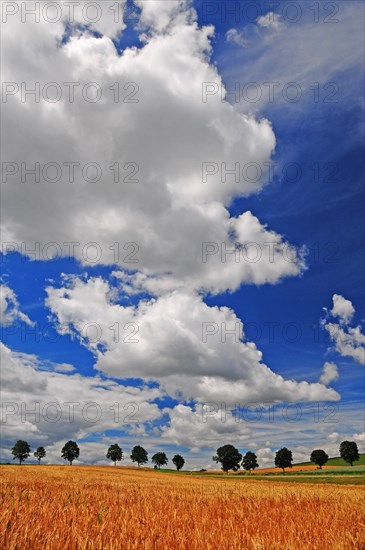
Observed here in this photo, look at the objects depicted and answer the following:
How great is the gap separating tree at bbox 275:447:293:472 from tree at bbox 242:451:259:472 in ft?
39.6

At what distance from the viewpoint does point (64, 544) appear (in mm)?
4922

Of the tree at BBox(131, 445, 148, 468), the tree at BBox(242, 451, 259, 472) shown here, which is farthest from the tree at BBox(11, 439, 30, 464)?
the tree at BBox(242, 451, 259, 472)

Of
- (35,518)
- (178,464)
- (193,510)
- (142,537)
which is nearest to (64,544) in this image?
(142,537)

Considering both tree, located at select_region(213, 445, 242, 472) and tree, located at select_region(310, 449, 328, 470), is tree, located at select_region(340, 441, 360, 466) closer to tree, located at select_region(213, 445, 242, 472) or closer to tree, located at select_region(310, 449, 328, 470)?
tree, located at select_region(310, 449, 328, 470)

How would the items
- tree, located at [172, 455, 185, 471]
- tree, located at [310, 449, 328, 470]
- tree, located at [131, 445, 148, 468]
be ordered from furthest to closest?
tree, located at [172, 455, 185, 471] < tree, located at [131, 445, 148, 468] < tree, located at [310, 449, 328, 470]

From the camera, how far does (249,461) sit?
162625mm

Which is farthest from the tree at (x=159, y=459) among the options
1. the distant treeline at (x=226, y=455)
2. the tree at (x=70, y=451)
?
the tree at (x=70, y=451)

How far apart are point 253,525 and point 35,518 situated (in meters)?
3.43

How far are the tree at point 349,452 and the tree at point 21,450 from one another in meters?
112

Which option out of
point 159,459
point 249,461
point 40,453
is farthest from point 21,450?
point 249,461

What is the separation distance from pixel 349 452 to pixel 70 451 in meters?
97.0

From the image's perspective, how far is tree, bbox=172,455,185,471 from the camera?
17650cm

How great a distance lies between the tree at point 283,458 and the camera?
151 meters

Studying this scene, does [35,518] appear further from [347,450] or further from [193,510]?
[347,450]
